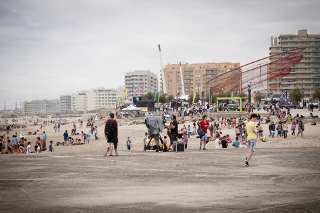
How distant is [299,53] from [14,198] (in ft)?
165

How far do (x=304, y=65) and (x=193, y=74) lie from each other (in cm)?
5671

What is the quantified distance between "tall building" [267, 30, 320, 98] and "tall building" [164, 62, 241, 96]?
37869 millimetres

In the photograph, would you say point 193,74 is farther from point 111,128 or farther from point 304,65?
point 111,128

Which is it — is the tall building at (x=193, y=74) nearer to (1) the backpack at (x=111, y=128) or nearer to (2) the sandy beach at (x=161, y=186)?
(1) the backpack at (x=111, y=128)

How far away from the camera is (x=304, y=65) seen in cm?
11025

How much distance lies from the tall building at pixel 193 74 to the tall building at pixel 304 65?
1491 inches

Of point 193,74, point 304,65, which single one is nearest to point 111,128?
point 304,65

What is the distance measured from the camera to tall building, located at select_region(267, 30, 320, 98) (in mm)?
109125

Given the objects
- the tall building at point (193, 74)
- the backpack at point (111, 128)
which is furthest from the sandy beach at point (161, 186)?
the tall building at point (193, 74)

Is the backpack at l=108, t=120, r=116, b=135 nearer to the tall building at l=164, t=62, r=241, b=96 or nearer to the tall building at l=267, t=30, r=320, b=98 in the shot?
the tall building at l=267, t=30, r=320, b=98

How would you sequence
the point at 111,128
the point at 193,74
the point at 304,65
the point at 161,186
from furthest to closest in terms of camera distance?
the point at 193,74 < the point at 304,65 < the point at 111,128 < the point at 161,186

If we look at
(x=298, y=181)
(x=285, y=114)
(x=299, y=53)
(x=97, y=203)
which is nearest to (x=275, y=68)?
(x=299, y=53)

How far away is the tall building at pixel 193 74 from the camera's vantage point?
14788 centimetres

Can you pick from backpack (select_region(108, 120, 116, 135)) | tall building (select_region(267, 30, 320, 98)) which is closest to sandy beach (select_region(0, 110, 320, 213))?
backpack (select_region(108, 120, 116, 135))
